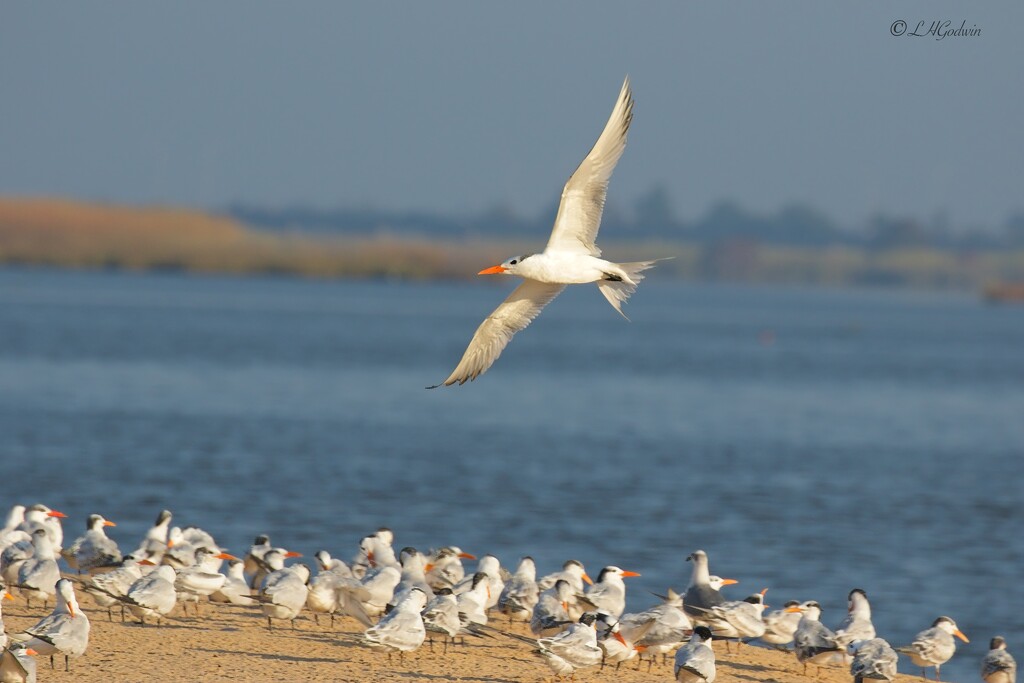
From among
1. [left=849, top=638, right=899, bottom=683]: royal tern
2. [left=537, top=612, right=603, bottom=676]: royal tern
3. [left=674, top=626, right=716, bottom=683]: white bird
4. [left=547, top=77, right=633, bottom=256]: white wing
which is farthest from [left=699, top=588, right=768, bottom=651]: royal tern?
[left=547, top=77, right=633, bottom=256]: white wing

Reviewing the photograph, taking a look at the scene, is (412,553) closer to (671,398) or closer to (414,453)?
(414,453)

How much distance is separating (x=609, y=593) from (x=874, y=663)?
98.1 inches

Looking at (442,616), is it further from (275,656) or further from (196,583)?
(196,583)

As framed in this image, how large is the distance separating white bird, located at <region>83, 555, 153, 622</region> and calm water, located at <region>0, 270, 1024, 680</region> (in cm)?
528

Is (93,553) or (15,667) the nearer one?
(15,667)

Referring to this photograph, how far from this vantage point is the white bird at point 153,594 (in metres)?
11.1

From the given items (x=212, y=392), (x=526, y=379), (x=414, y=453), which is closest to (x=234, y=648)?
(x=414, y=453)

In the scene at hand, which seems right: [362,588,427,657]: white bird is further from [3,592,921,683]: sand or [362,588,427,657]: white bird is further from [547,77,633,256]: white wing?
[547,77,633,256]: white wing

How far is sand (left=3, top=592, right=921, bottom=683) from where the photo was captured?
32.2ft

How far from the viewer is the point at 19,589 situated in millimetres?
12133

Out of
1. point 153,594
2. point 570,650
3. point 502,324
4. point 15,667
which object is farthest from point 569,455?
point 15,667

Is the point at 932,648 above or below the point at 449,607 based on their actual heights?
below

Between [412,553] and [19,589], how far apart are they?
11.1 ft

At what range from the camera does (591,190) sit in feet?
35.2
